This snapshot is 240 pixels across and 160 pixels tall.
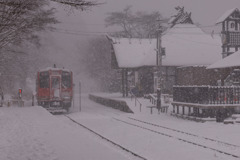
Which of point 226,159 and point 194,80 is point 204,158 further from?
point 194,80

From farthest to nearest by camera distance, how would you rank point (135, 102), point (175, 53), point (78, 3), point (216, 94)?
point (175, 53) → point (135, 102) → point (216, 94) → point (78, 3)

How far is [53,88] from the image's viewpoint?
2848cm

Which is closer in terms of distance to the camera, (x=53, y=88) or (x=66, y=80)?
(x=53, y=88)

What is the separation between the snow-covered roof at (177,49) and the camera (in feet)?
120

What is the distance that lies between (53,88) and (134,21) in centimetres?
4173

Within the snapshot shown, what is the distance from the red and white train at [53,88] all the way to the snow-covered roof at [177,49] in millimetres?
9826

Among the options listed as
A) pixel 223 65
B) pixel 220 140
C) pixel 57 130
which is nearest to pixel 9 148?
pixel 57 130

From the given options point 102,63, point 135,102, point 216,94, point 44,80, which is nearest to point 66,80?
point 44,80

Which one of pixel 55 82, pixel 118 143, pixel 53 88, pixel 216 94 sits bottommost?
pixel 118 143

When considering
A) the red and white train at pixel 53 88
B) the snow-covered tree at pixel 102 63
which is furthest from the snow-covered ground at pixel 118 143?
the snow-covered tree at pixel 102 63

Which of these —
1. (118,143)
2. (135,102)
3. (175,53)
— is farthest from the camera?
(175,53)

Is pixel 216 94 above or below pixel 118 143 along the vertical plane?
above

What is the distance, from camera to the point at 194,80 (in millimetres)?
31953

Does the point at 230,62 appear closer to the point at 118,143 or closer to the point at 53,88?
the point at 53,88
